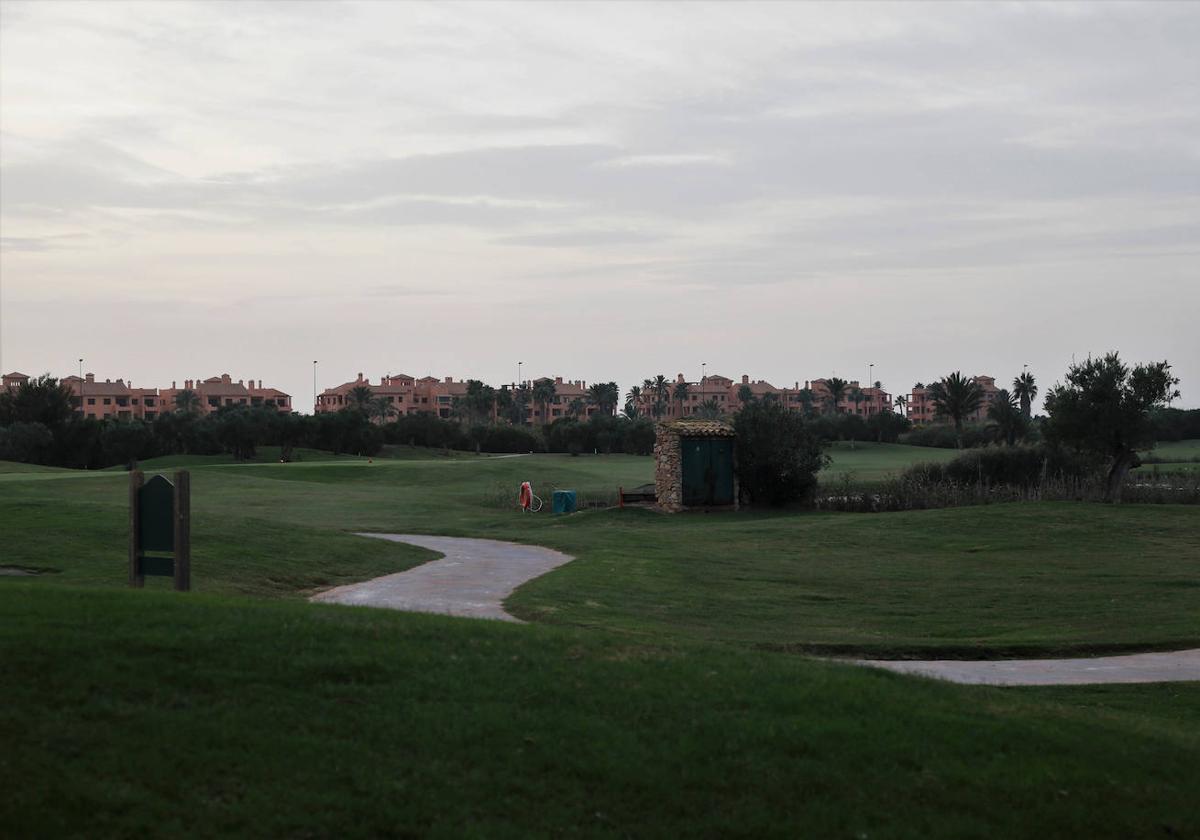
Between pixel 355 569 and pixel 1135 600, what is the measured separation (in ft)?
47.8

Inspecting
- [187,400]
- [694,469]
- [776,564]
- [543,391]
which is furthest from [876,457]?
[187,400]

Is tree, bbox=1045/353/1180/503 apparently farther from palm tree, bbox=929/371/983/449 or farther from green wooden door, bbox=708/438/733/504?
palm tree, bbox=929/371/983/449

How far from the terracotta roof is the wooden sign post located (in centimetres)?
3165

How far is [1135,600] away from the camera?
71.9 feet

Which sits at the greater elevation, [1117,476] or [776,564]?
[1117,476]

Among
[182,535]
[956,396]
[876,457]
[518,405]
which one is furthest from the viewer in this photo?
[518,405]

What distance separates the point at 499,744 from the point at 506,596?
11.6 meters

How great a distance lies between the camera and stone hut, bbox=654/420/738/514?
4528cm

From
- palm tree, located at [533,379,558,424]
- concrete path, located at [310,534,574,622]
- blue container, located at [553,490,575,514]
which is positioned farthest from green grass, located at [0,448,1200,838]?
palm tree, located at [533,379,558,424]

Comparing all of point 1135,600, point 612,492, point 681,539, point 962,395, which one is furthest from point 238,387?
point 1135,600

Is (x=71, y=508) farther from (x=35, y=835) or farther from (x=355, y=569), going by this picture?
(x=35, y=835)

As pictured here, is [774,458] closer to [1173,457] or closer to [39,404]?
[1173,457]

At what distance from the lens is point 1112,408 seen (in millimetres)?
43344

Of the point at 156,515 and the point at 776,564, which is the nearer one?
the point at 156,515
